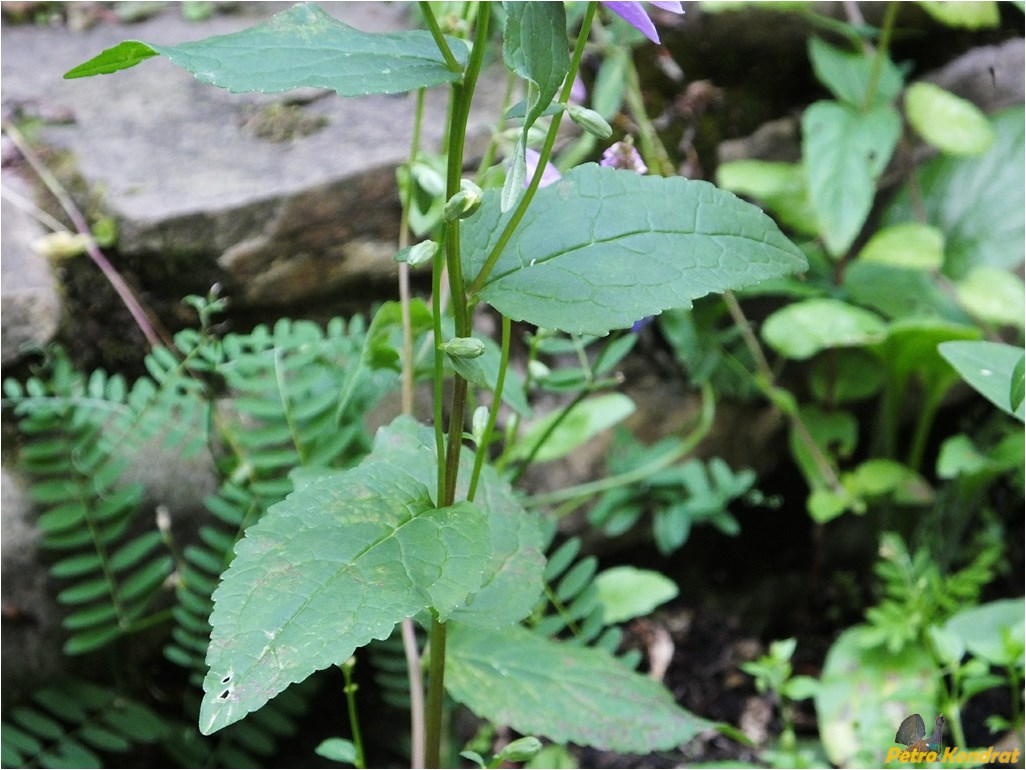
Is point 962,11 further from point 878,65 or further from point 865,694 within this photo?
point 865,694

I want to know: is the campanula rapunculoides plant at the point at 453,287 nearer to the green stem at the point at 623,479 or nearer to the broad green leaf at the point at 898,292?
the green stem at the point at 623,479

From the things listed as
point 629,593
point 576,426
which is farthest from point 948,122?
point 629,593

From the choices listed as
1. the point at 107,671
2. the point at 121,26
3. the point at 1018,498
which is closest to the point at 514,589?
the point at 107,671

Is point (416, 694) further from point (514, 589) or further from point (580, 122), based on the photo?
point (580, 122)

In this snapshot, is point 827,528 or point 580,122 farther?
point 827,528

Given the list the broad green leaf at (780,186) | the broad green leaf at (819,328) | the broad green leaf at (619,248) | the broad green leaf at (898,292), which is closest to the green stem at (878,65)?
the broad green leaf at (780,186)

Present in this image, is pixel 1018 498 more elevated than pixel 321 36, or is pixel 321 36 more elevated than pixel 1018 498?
pixel 321 36
